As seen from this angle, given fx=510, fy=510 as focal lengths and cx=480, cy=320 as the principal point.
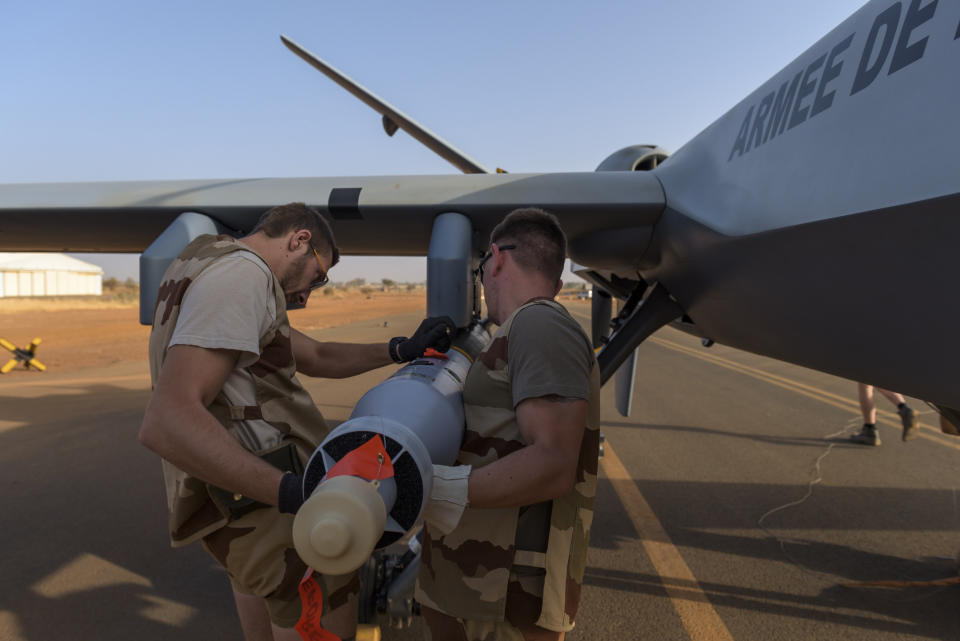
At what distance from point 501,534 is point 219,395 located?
44.2 inches

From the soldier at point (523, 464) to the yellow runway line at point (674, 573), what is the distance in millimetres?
1966

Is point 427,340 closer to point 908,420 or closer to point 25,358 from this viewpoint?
point 908,420

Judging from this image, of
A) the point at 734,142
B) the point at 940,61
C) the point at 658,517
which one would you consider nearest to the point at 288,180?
the point at 734,142

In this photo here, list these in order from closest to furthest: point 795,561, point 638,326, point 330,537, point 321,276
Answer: point 330,537 → point 321,276 → point 795,561 → point 638,326

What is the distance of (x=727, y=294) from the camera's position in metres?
2.99

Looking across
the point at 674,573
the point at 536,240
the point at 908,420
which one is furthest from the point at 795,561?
the point at 908,420

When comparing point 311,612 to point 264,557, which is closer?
point 311,612

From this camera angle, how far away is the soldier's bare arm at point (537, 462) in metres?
1.40

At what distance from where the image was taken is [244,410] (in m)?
1.90

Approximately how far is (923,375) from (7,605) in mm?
5200

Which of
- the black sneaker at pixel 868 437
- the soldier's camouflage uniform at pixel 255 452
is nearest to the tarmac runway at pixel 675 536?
the black sneaker at pixel 868 437

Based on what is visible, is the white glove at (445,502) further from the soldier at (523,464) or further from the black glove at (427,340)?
the black glove at (427,340)

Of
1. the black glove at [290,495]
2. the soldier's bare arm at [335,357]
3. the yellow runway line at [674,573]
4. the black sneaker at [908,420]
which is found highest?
the soldier's bare arm at [335,357]

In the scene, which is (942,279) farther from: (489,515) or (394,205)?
(394,205)
